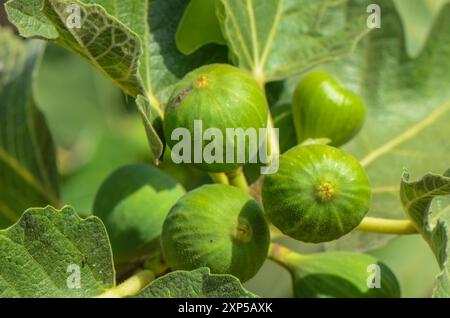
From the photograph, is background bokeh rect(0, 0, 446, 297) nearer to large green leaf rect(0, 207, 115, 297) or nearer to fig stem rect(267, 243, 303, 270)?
fig stem rect(267, 243, 303, 270)

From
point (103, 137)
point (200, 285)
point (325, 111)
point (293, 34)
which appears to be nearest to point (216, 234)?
point (200, 285)

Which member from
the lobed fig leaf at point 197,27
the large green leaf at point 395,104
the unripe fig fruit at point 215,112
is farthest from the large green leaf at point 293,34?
the unripe fig fruit at point 215,112

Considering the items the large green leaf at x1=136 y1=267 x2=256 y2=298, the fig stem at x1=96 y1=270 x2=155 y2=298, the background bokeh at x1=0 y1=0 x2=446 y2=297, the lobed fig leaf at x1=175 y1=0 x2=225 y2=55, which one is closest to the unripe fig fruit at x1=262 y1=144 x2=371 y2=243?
the large green leaf at x1=136 y1=267 x2=256 y2=298

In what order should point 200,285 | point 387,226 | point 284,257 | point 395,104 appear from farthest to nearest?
point 395,104
point 284,257
point 387,226
point 200,285

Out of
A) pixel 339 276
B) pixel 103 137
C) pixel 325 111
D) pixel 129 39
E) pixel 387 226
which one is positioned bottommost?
pixel 103 137

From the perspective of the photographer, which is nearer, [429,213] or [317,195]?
[317,195]

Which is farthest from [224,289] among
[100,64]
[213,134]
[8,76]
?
[8,76]

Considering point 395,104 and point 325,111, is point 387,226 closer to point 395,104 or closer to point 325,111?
point 325,111
